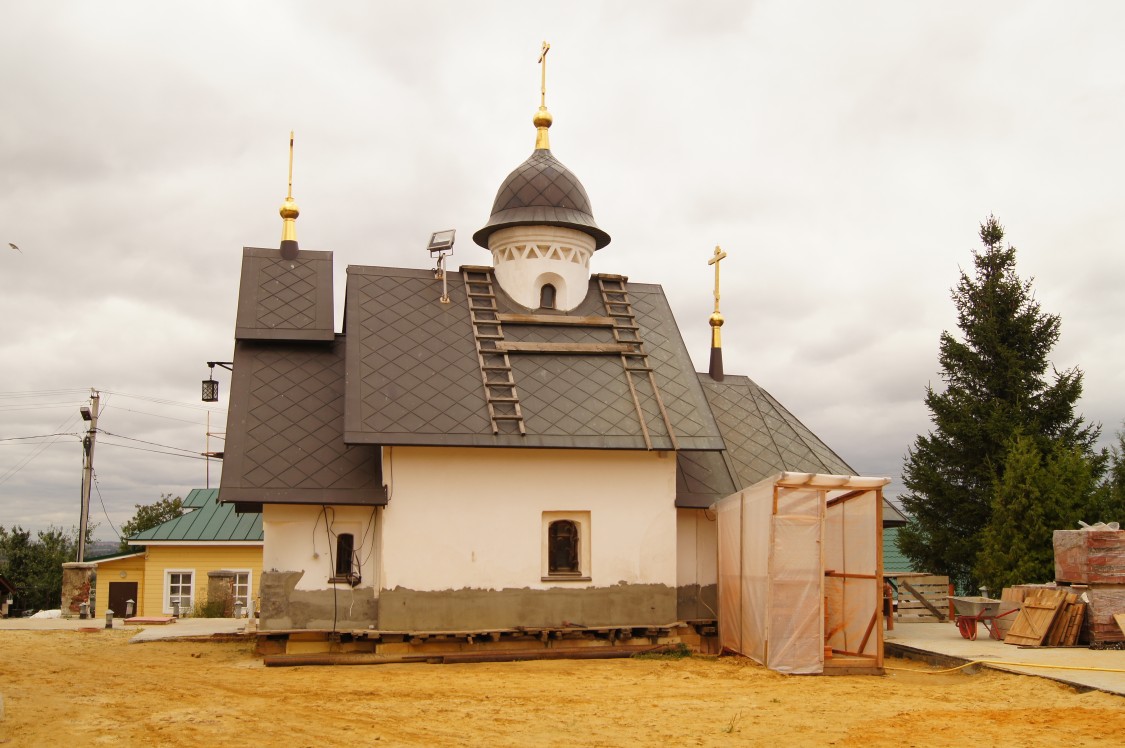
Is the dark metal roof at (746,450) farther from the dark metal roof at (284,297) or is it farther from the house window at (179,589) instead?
the house window at (179,589)

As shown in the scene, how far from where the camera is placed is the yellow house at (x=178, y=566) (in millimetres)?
29047

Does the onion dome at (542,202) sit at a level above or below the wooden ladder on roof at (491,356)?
above

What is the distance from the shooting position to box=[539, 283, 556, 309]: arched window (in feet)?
69.4

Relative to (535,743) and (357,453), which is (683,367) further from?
(535,743)

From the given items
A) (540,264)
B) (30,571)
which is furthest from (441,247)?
(30,571)

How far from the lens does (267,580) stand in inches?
661

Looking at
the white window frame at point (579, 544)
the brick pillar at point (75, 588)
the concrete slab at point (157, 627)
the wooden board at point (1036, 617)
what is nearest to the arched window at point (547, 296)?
the white window frame at point (579, 544)

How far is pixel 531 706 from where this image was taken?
12273 mm

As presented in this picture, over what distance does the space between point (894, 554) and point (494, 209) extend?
20.2m

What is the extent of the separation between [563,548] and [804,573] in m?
4.53

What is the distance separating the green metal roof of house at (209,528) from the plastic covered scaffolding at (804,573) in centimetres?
1680

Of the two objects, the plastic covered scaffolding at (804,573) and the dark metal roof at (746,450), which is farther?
the dark metal roof at (746,450)

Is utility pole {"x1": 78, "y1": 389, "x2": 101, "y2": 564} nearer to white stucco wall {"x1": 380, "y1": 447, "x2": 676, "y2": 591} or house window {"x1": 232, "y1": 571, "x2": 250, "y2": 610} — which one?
house window {"x1": 232, "y1": 571, "x2": 250, "y2": 610}

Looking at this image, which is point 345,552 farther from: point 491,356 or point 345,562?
point 491,356
